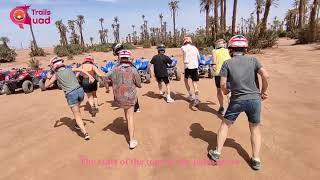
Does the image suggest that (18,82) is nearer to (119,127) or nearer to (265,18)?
(119,127)

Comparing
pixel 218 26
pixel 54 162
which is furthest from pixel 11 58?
pixel 54 162

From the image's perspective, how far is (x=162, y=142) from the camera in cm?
583

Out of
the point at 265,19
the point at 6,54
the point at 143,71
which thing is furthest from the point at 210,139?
the point at 6,54

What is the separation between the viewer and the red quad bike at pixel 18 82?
12.7m

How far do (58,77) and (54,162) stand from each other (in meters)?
1.66

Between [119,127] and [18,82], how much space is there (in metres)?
8.02

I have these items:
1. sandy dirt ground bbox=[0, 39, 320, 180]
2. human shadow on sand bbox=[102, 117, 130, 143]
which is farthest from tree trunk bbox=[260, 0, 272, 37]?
human shadow on sand bbox=[102, 117, 130, 143]

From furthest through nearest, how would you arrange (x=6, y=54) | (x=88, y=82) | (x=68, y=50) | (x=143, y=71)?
(x=68, y=50), (x=6, y=54), (x=143, y=71), (x=88, y=82)

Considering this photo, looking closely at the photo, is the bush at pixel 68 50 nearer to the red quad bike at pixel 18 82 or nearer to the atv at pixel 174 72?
the red quad bike at pixel 18 82

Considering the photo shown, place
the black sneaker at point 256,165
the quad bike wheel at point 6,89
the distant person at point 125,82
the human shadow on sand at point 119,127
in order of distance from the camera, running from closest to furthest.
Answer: the black sneaker at point 256,165
the distant person at point 125,82
the human shadow on sand at point 119,127
the quad bike wheel at point 6,89

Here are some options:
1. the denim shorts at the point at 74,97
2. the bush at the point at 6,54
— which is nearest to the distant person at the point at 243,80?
the denim shorts at the point at 74,97

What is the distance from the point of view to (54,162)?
527cm

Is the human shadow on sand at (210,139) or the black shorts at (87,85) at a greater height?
the black shorts at (87,85)

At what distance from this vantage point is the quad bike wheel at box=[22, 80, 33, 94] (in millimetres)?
12602
